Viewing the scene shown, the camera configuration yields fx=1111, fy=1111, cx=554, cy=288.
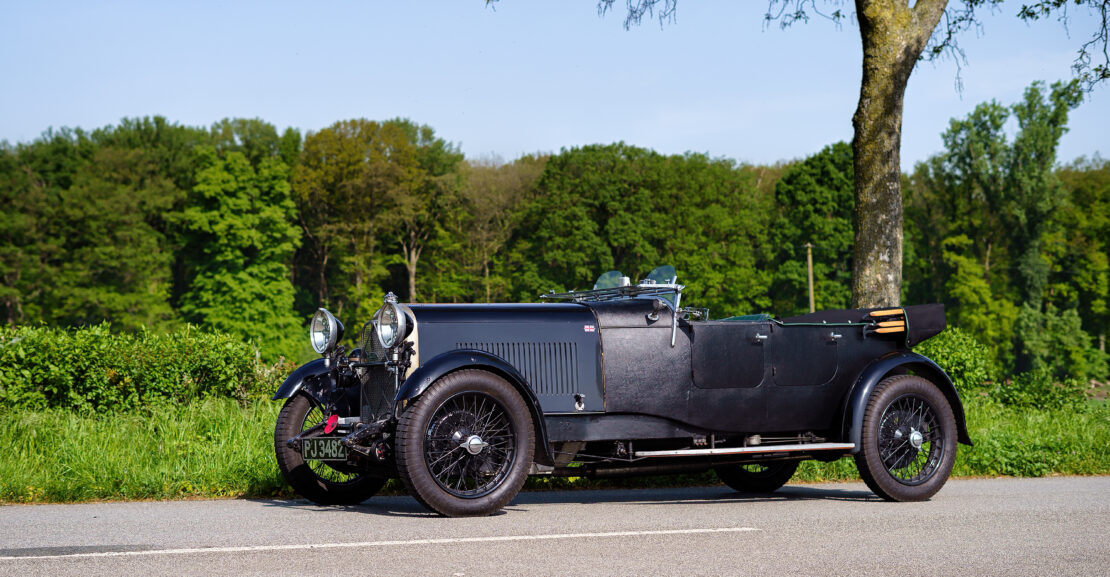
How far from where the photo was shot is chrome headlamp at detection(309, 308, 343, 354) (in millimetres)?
7758

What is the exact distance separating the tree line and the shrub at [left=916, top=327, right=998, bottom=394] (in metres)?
36.7

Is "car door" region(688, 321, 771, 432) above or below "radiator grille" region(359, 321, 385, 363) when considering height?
below

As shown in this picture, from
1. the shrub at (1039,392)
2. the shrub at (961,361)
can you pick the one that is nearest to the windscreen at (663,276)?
the shrub at (961,361)

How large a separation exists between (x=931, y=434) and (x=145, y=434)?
638 centimetres

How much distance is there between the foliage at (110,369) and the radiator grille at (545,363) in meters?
4.97

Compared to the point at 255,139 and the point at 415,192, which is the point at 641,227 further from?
the point at 255,139

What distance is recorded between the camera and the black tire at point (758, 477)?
872 cm

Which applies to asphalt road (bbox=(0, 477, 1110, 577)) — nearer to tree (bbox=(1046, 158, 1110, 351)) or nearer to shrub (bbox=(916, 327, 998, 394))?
shrub (bbox=(916, 327, 998, 394))

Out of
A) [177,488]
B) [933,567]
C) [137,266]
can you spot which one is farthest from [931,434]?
[137,266]

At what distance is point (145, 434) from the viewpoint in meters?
9.44

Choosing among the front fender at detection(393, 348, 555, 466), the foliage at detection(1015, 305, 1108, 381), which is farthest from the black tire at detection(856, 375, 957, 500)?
the foliage at detection(1015, 305, 1108, 381)

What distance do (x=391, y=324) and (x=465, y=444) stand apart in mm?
893

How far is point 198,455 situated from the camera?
879 cm

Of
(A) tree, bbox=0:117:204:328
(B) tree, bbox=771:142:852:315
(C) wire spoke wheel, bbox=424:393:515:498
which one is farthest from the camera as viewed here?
(B) tree, bbox=771:142:852:315
